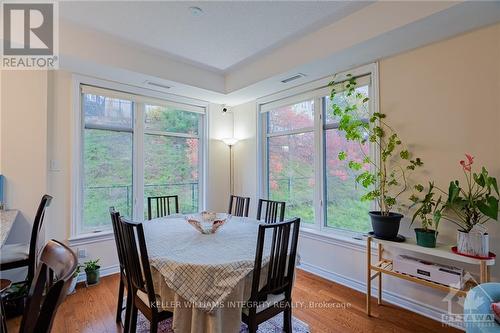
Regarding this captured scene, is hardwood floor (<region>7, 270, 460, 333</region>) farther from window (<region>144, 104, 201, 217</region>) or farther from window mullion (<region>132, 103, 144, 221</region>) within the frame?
window (<region>144, 104, 201, 217</region>)

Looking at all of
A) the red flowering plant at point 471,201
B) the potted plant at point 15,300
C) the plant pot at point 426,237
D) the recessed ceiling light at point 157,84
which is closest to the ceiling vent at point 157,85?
the recessed ceiling light at point 157,84

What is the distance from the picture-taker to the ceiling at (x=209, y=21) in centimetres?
214

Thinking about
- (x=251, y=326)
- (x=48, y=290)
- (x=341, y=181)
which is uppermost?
(x=341, y=181)

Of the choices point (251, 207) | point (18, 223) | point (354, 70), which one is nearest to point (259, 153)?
point (251, 207)

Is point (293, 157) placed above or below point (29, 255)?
above

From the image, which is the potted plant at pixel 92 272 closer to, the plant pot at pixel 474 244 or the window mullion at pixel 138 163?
the window mullion at pixel 138 163

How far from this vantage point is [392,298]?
2.45 metres

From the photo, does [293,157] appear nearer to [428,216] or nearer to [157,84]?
[428,216]

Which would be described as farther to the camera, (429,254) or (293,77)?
(293,77)

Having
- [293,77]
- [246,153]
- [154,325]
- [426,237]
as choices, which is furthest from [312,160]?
[154,325]

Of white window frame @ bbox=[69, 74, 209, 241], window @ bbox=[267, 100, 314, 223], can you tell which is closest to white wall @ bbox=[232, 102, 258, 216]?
window @ bbox=[267, 100, 314, 223]

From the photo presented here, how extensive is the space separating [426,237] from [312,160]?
1.63m

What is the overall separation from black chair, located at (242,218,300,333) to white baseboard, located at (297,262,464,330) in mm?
1369

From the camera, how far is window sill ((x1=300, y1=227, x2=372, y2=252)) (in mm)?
2716
